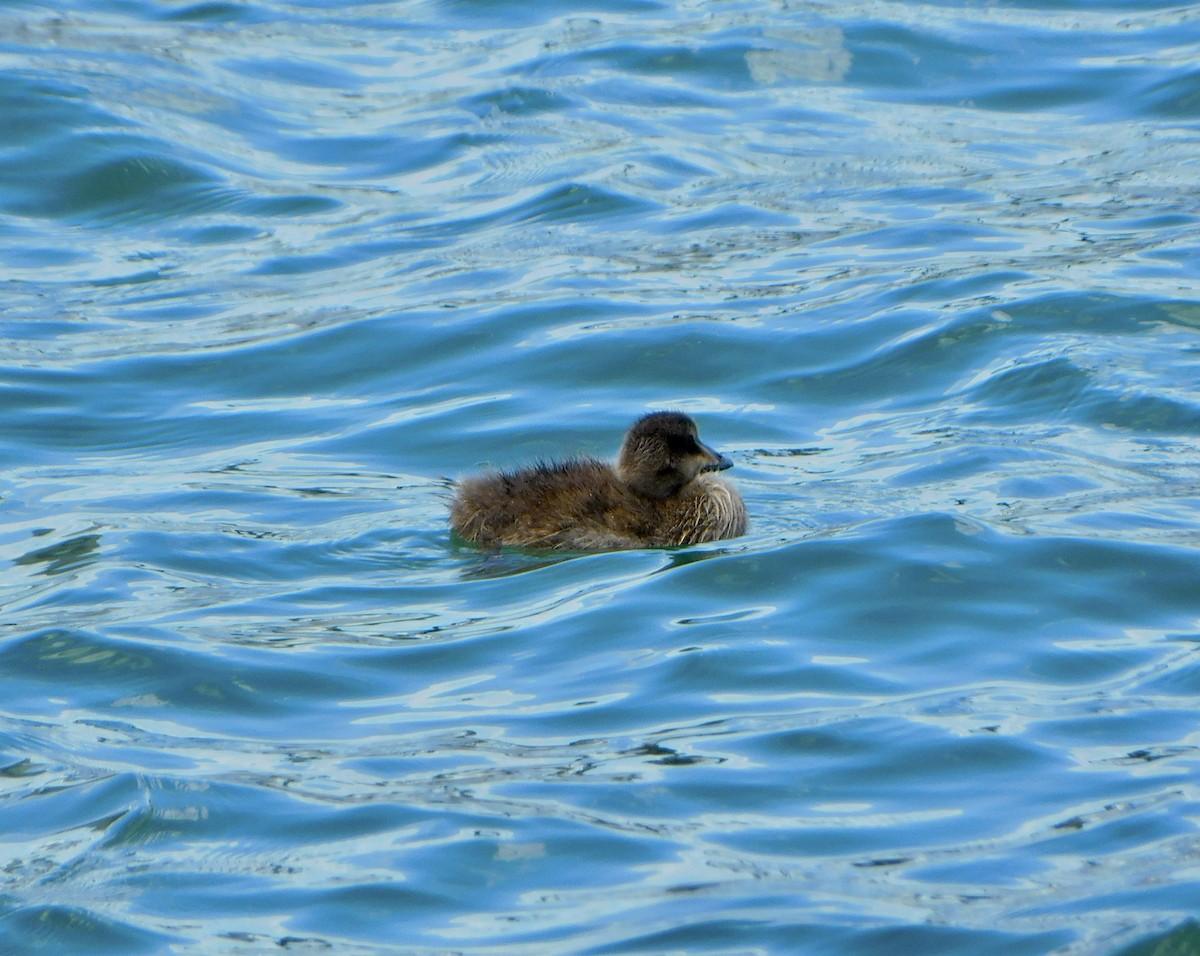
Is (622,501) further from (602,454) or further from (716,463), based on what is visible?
(602,454)

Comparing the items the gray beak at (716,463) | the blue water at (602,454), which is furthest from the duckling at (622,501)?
the blue water at (602,454)

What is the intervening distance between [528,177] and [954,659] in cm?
822

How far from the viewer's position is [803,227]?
13469 millimetres

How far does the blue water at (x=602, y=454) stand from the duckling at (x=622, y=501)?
17 cm

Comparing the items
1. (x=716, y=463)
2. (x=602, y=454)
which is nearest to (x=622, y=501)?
(x=716, y=463)

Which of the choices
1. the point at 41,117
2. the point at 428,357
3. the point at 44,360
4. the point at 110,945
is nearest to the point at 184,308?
the point at 44,360

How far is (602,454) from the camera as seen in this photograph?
1034 centimetres

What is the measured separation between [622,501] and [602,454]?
5.41 ft

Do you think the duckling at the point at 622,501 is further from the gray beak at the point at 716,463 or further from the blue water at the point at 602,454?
the blue water at the point at 602,454

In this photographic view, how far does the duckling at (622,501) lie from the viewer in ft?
28.0

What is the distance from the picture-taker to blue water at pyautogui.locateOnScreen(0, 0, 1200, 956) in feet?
18.7

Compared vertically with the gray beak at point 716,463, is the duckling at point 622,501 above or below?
below

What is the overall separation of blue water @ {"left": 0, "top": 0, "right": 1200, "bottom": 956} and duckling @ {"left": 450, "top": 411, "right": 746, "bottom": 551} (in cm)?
17

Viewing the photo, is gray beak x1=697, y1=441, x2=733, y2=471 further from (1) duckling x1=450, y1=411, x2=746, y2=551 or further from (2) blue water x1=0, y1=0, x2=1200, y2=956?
(2) blue water x1=0, y1=0, x2=1200, y2=956
